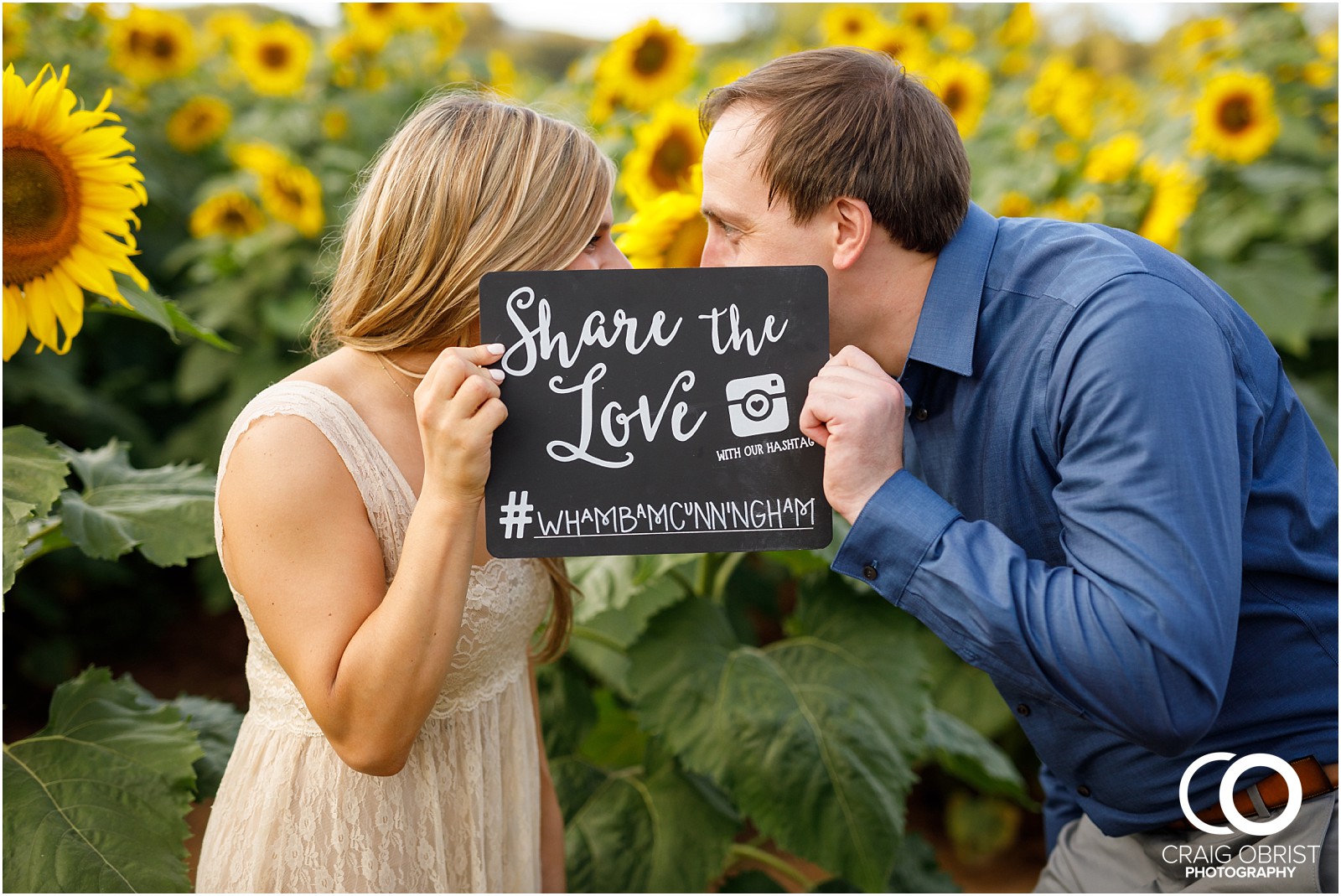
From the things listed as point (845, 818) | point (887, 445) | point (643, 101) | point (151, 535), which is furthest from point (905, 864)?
point (643, 101)

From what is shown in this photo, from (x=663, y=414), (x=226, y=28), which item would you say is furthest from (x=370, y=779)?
(x=226, y=28)

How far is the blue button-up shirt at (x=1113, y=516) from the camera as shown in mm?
1376

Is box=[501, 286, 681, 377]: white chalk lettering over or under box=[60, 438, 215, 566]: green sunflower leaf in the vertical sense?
over

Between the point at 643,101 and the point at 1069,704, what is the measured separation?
3427 millimetres

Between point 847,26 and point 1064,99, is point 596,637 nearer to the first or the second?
point 847,26

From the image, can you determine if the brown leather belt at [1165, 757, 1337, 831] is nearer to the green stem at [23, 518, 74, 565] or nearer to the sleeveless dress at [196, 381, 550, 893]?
the sleeveless dress at [196, 381, 550, 893]

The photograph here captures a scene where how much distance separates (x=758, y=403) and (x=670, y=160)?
5.89 ft

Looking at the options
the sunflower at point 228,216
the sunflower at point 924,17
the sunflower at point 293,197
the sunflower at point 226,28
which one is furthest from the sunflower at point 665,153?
the sunflower at point 226,28

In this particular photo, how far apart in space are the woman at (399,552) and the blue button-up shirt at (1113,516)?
2.02 ft

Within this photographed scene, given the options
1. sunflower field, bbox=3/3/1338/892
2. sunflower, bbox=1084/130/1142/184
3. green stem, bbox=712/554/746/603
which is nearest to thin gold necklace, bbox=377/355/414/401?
sunflower field, bbox=3/3/1338/892

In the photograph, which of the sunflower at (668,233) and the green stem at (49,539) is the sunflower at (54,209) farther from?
the sunflower at (668,233)

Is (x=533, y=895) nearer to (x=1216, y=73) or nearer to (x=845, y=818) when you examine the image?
(x=845, y=818)

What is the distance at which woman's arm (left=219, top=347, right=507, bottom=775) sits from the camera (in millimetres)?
1501

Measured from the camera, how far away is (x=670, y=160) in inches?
127
